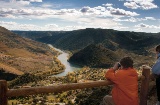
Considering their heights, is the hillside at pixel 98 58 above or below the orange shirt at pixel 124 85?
below

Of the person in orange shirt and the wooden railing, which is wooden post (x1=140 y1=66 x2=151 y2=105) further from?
the person in orange shirt

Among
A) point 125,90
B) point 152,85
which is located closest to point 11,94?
point 125,90

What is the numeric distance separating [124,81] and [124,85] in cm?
10

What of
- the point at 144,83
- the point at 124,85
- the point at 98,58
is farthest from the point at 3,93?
the point at 98,58

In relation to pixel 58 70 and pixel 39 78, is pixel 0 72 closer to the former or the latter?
pixel 39 78

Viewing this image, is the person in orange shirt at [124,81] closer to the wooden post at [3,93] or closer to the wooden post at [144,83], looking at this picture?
the wooden post at [144,83]

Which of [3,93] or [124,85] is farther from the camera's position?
[124,85]

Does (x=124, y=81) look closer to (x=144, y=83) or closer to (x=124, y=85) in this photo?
(x=124, y=85)

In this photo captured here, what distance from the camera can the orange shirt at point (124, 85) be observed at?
641cm

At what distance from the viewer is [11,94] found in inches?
Result: 226

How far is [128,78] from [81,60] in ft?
631

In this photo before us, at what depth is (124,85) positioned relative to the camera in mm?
6438

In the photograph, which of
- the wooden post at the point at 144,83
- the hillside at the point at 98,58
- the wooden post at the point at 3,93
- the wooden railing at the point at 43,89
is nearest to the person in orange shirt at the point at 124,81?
the wooden railing at the point at 43,89

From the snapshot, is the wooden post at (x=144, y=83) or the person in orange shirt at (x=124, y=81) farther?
the wooden post at (x=144, y=83)
